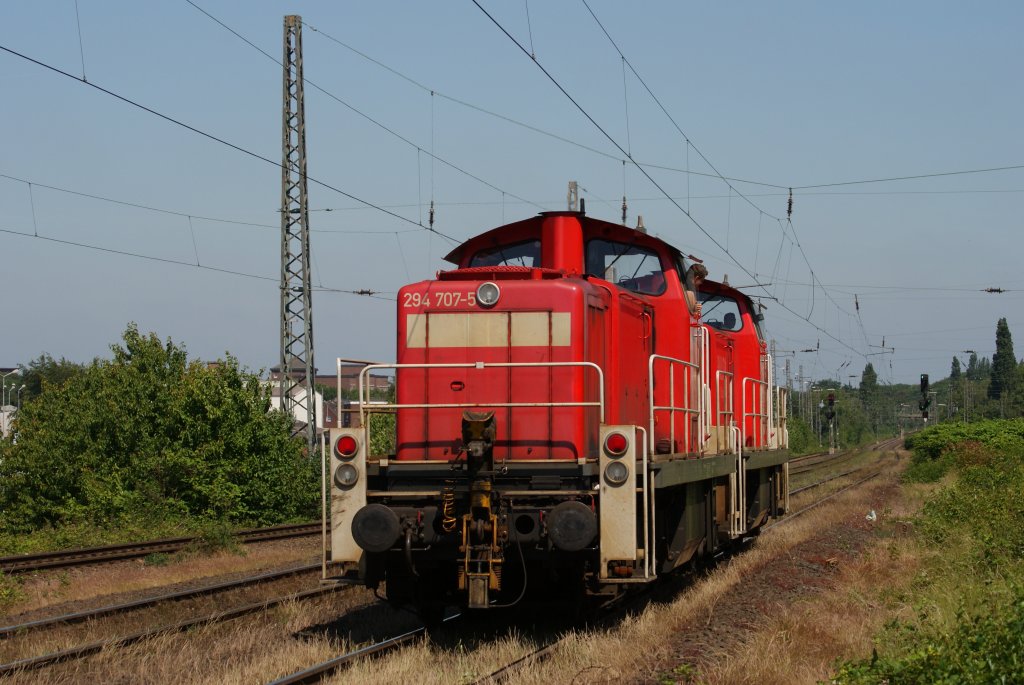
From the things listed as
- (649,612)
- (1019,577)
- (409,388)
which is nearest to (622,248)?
(409,388)

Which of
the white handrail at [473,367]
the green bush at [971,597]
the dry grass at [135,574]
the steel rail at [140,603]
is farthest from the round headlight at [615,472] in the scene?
the dry grass at [135,574]

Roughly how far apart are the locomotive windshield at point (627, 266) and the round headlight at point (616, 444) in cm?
229

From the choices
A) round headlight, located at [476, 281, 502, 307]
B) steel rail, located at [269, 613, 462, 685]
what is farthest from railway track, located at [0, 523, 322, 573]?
round headlight, located at [476, 281, 502, 307]

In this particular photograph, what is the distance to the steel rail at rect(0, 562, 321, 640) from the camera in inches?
377

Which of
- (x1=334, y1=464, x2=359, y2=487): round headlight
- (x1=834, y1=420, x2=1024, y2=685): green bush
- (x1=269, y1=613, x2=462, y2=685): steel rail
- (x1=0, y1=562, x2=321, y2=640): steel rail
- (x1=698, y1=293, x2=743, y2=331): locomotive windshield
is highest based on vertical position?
(x1=698, y1=293, x2=743, y2=331): locomotive windshield

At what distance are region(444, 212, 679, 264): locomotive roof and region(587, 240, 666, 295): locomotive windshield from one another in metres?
0.08

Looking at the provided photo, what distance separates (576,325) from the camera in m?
8.66

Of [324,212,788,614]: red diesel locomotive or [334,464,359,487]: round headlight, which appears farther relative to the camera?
[334,464,359,487]: round headlight

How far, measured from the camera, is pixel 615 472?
7.88 meters

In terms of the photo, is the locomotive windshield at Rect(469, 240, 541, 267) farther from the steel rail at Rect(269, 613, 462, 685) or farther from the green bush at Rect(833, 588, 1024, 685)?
the green bush at Rect(833, 588, 1024, 685)

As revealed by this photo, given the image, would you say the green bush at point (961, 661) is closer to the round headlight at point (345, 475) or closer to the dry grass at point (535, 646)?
the dry grass at point (535, 646)

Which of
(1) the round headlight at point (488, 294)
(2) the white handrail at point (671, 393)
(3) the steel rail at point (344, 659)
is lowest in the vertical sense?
(3) the steel rail at point (344, 659)

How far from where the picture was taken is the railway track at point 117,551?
15.9 meters

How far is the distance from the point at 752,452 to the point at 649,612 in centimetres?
471
